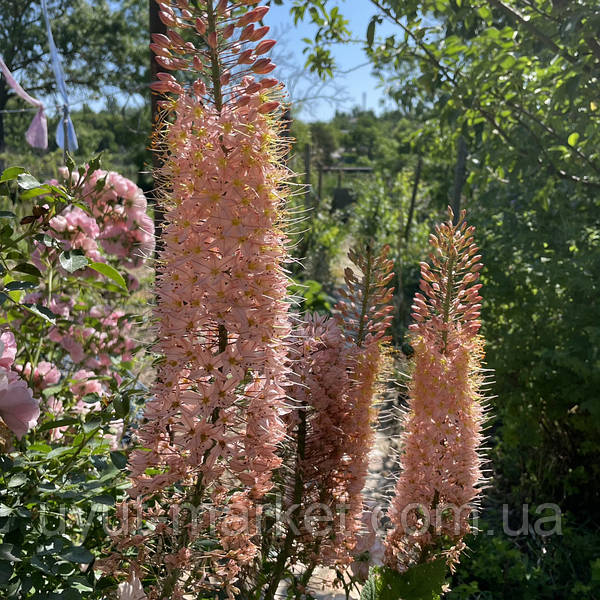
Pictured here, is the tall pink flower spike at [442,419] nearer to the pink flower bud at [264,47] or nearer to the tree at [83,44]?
the pink flower bud at [264,47]

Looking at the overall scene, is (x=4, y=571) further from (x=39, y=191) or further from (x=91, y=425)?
(x=39, y=191)

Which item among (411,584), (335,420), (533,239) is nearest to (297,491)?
(335,420)

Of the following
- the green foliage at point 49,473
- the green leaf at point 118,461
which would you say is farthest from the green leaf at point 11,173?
the green leaf at point 118,461

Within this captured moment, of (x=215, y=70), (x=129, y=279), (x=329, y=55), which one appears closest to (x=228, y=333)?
(x=215, y=70)

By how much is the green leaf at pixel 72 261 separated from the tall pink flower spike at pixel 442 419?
2.99 ft

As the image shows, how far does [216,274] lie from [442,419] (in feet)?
2.61

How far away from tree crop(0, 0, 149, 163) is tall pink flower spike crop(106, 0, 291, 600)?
15.9m

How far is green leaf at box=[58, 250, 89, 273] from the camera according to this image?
141cm

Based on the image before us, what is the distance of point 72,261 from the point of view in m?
1.44

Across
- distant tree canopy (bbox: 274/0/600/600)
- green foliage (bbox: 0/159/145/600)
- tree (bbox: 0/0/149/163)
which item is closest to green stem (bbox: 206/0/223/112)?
green foliage (bbox: 0/159/145/600)

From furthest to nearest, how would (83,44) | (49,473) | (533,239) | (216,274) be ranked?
(83,44)
(533,239)
(49,473)
(216,274)

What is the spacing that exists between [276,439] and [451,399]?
1.75 ft

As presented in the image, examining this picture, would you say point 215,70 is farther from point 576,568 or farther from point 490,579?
point 576,568

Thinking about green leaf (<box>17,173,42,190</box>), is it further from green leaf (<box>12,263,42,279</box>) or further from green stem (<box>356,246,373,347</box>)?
green stem (<box>356,246,373,347</box>)
